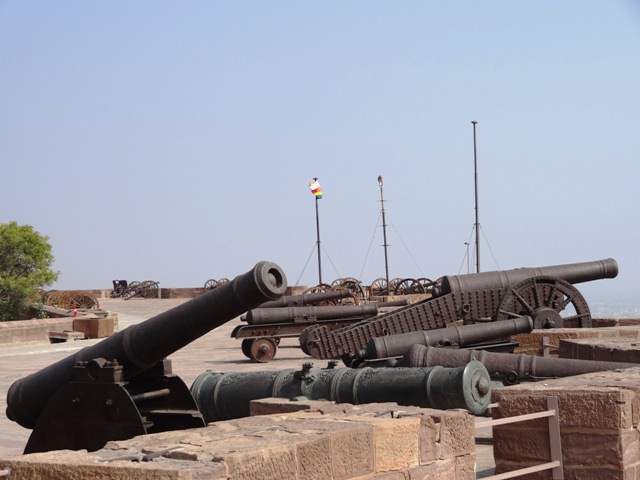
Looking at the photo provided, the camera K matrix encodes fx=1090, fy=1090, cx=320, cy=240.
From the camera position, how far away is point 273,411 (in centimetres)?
632

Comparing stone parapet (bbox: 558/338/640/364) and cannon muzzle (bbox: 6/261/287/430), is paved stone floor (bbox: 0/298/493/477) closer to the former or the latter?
stone parapet (bbox: 558/338/640/364)

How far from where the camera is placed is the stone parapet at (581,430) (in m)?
5.64

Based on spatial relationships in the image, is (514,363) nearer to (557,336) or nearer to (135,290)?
(557,336)

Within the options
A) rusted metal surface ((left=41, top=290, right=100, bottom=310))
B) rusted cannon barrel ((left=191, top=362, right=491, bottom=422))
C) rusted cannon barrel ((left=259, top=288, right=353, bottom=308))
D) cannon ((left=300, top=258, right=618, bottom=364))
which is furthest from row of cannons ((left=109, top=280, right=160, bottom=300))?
rusted cannon barrel ((left=191, top=362, right=491, bottom=422))

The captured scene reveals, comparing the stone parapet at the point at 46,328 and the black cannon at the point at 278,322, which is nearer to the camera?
the black cannon at the point at 278,322

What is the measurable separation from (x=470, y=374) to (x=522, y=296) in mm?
7345

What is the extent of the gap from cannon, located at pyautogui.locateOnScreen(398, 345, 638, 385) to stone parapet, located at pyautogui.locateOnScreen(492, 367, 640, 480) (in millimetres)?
1629

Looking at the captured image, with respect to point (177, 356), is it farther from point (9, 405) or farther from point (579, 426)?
point (579, 426)

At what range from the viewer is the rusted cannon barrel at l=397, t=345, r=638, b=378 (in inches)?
301

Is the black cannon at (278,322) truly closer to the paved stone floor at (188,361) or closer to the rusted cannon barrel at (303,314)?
the rusted cannon barrel at (303,314)

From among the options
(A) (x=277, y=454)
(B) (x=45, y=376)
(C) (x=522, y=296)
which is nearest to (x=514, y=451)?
(A) (x=277, y=454)

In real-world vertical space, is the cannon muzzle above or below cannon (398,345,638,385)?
above

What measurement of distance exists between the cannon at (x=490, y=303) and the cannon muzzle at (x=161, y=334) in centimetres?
740

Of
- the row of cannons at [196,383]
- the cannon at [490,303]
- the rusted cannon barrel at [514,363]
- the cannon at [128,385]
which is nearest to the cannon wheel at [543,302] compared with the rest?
the cannon at [490,303]
